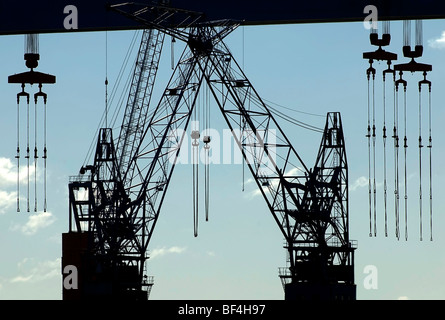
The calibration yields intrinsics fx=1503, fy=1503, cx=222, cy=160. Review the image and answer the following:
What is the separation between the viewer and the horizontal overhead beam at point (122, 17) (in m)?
89.1

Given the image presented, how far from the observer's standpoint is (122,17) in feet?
303

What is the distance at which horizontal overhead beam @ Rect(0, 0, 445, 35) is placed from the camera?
89.1 metres
